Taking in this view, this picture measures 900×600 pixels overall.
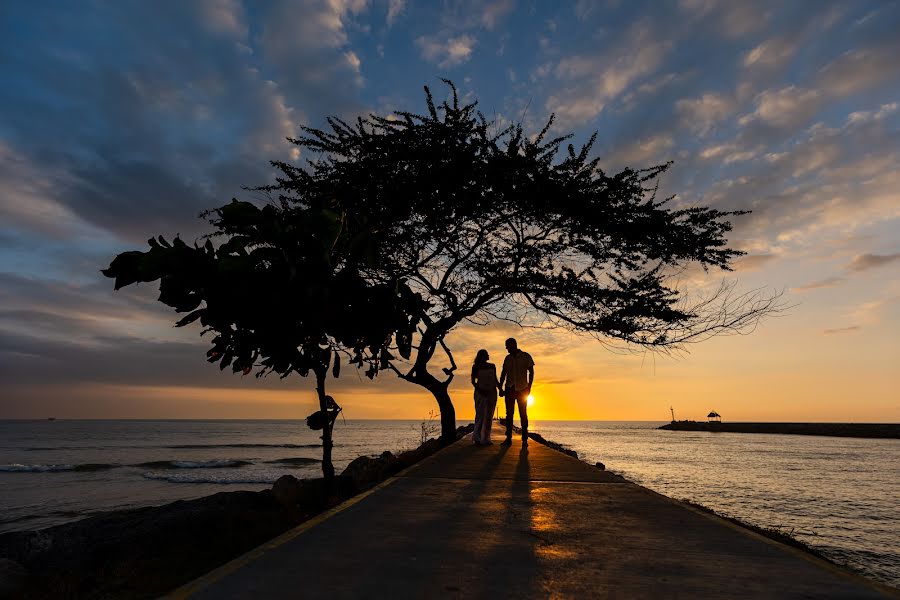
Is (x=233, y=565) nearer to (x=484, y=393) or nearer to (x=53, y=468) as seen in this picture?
(x=484, y=393)

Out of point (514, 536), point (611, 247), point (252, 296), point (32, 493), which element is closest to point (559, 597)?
point (514, 536)

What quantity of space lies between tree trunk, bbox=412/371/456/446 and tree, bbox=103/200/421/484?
890cm

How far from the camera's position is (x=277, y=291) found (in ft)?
21.7

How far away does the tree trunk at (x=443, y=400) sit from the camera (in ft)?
53.8

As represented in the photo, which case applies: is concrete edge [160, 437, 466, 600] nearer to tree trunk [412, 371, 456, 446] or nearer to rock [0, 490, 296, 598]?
rock [0, 490, 296, 598]

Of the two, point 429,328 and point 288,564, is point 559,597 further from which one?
point 429,328

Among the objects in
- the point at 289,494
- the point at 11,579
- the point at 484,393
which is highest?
the point at 484,393

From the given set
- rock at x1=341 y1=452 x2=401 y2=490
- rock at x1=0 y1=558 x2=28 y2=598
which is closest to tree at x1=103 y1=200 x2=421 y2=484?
rock at x1=0 y1=558 x2=28 y2=598

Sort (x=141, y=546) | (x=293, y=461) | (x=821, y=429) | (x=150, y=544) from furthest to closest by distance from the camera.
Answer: (x=821, y=429)
(x=293, y=461)
(x=141, y=546)
(x=150, y=544)

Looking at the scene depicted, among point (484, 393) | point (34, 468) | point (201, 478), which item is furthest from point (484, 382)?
point (34, 468)

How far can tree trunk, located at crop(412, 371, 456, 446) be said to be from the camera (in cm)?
1639

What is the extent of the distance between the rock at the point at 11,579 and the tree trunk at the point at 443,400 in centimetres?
1038

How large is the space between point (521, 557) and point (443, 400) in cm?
1329

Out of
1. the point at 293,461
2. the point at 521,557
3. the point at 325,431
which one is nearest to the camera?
the point at 521,557
